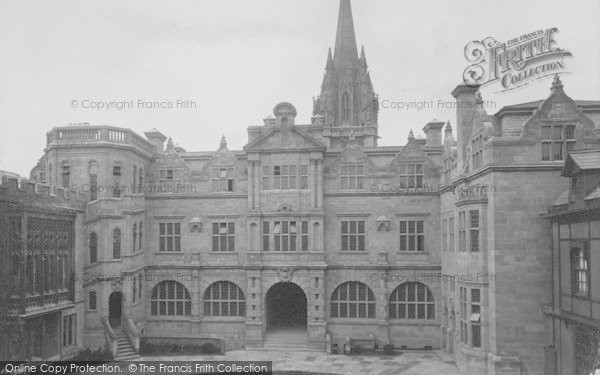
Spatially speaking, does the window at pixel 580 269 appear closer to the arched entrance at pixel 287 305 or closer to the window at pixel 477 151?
the window at pixel 477 151

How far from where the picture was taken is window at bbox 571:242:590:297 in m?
18.9

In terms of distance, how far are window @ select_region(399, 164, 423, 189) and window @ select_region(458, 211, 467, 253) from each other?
684 centimetres

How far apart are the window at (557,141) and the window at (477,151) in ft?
8.30

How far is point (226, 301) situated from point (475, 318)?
1525cm

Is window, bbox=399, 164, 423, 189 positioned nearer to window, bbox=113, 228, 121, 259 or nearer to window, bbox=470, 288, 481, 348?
window, bbox=470, 288, 481, 348

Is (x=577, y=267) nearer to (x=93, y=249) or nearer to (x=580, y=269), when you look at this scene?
(x=580, y=269)

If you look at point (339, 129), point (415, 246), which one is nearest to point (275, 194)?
point (415, 246)

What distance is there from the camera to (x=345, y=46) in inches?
2520

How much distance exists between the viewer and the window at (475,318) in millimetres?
23875

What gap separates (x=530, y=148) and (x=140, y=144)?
21984 millimetres

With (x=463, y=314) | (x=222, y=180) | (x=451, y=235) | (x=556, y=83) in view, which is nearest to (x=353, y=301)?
(x=451, y=235)

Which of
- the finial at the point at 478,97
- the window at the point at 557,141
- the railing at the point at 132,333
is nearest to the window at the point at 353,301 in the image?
the railing at the point at 132,333

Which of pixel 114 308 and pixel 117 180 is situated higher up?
pixel 117 180

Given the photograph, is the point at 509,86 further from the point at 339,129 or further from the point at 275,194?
the point at 339,129
